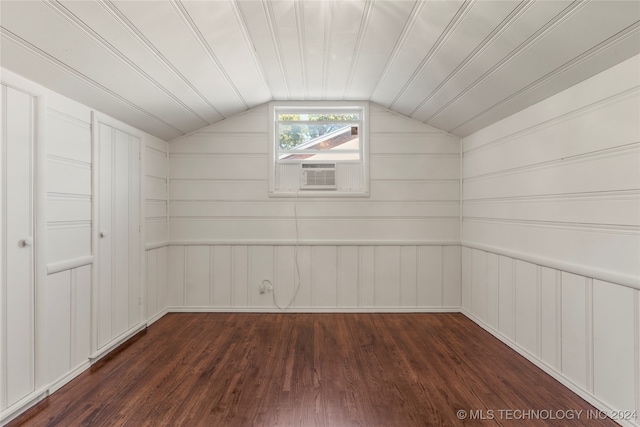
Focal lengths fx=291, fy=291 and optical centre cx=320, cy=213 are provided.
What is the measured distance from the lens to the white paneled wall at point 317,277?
343 centimetres

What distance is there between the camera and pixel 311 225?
3469 mm

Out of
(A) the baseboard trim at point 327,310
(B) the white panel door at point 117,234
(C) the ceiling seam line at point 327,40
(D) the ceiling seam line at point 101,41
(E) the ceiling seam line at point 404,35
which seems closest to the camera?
(D) the ceiling seam line at point 101,41

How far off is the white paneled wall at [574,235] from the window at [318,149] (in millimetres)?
1427

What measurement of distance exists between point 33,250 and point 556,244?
3440 mm

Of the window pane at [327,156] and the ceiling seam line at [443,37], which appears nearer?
the ceiling seam line at [443,37]

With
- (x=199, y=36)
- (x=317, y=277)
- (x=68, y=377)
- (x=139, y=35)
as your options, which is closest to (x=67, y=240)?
(x=68, y=377)

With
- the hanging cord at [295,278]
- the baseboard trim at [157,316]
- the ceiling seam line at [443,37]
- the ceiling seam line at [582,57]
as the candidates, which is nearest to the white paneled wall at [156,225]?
the baseboard trim at [157,316]

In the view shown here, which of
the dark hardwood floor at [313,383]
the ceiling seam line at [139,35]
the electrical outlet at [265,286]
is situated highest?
the ceiling seam line at [139,35]

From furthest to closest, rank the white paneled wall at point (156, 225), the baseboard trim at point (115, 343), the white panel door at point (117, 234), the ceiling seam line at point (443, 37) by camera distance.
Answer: the white paneled wall at point (156, 225) → the white panel door at point (117, 234) → the baseboard trim at point (115, 343) → the ceiling seam line at point (443, 37)

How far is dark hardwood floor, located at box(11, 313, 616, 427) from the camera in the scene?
1.67 meters

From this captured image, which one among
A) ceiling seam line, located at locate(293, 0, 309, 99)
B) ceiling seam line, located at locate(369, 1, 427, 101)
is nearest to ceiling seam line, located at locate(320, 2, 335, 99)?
ceiling seam line, located at locate(293, 0, 309, 99)

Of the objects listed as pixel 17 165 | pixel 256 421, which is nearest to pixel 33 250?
pixel 17 165

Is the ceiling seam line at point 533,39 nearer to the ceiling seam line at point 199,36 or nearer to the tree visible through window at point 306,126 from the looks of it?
the tree visible through window at point 306,126

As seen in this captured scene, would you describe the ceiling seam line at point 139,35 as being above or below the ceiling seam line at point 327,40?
below
